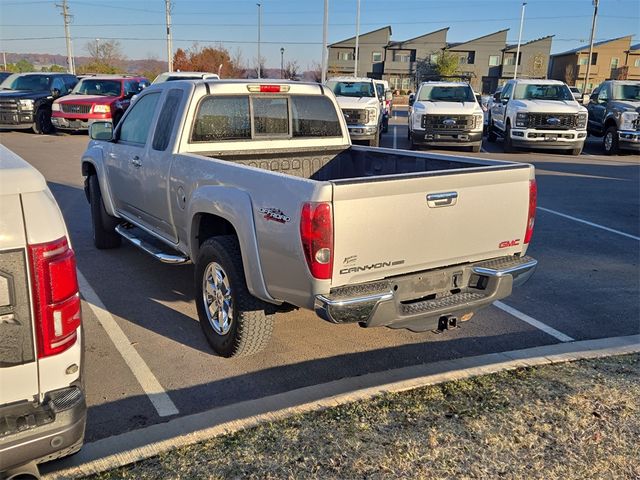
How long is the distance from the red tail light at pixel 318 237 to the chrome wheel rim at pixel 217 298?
947mm

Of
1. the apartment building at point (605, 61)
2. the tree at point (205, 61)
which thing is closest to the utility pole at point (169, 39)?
the tree at point (205, 61)

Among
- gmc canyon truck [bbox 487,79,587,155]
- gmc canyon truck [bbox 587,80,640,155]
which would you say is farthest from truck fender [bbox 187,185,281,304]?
gmc canyon truck [bbox 587,80,640,155]

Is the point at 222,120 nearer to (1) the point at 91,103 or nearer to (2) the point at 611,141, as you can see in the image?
(1) the point at 91,103

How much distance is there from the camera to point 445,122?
16578 millimetres

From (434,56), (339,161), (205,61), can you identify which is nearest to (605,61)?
(434,56)

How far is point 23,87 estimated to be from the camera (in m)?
21.2

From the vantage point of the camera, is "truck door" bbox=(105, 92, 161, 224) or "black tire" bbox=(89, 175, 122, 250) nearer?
"truck door" bbox=(105, 92, 161, 224)

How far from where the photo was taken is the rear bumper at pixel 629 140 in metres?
16.8

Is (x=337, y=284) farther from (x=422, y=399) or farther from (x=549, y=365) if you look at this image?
(x=549, y=365)

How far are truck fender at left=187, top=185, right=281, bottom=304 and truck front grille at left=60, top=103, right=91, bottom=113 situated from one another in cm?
1654

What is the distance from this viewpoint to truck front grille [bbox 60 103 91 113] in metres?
18.9

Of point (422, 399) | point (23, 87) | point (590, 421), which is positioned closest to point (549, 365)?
point (590, 421)

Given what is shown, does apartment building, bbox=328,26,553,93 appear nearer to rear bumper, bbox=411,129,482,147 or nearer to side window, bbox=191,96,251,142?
rear bumper, bbox=411,129,482,147

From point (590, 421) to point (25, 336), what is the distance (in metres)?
2.88
